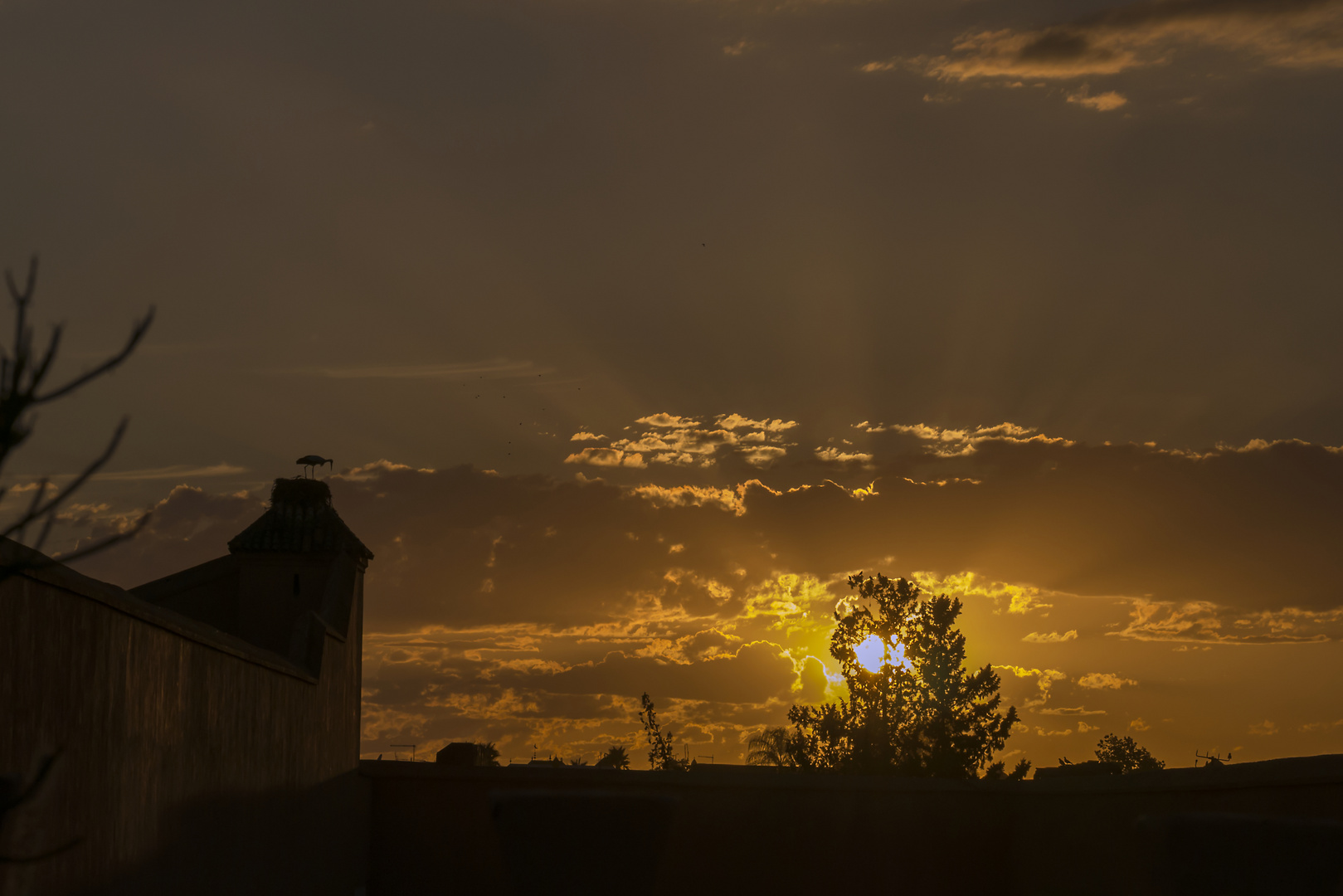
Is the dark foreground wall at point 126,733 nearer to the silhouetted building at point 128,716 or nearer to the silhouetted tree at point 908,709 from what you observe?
the silhouetted building at point 128,716

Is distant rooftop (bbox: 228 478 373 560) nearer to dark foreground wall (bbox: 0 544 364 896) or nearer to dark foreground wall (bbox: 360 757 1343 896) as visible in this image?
dark foreground wall (bbox: 360 757 1343 896)

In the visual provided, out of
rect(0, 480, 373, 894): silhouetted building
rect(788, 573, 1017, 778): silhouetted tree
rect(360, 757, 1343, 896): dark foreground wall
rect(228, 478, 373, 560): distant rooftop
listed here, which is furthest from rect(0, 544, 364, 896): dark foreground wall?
rect(788, 573, 1017, 778): silhouetted tree

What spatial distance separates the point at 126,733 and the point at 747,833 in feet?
42.4

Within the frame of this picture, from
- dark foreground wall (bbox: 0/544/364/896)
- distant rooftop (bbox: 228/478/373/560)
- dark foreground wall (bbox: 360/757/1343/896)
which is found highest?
distant rooftop (bbox: 228/478/373/560)

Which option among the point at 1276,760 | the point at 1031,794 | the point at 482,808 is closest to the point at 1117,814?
the point at 1031,794

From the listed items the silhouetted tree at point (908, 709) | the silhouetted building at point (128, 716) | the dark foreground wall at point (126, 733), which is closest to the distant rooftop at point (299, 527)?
the silhouetted building at point (128, 716)

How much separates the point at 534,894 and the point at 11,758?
10.5 meters

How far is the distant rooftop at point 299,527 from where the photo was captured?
22938 millimetres

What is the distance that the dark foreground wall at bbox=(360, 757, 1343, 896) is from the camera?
56.3 ft

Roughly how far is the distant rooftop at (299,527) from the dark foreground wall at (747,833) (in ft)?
13.9

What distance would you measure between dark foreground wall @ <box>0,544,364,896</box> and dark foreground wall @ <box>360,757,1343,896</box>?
3904 mm

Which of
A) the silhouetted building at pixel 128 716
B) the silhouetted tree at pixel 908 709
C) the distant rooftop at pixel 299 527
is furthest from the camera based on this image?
the silhouetted tree at pixel 908 709

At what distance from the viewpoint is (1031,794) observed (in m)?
20.9

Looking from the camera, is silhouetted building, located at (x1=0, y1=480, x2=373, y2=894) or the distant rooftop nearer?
silhouetted building, located at (x1=0, y1=480, x2=373, y2=894)
